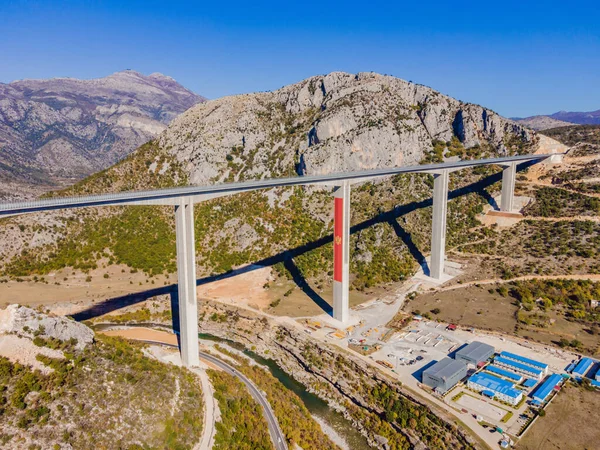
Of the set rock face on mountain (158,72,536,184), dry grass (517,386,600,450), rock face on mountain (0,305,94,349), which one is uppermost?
rock face on mountain (158,72,536,184)

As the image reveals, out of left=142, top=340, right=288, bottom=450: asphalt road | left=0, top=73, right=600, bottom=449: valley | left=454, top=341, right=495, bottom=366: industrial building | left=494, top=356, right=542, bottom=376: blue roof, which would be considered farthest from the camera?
left=454, top=341, right=495, bottom=366: industrial building

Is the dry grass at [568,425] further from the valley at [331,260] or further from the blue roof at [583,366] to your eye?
the blue roof at [583,366]

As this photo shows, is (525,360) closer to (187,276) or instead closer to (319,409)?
(319,409)

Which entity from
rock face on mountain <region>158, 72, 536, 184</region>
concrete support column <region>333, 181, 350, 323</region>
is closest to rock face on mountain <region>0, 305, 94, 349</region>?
concrete support column <region>333, 181, 350, 323</region>

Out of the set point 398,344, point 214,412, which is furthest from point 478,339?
point 214,412

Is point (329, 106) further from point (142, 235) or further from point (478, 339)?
point (478, 339)

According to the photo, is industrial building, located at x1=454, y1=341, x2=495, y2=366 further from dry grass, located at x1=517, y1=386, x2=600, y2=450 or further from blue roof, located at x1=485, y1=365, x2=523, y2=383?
dry grass, located at x1=517, y1=386, x2=600, y2=450

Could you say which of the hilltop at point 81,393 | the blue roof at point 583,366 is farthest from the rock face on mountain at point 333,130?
the hilltop at point 81,393
